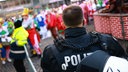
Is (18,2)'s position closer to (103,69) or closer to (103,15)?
(103,15)

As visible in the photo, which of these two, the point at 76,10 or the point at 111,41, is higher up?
the point at 76,10

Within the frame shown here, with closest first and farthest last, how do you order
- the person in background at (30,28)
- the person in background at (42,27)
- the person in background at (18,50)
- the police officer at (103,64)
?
the police officer at (103,64)
the person in background at (18,50)
the person in background at (30,28)
the person in background at (42,27)

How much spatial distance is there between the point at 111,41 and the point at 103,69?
770 mm

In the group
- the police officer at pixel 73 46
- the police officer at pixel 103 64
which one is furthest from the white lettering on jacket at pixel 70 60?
the police officer at pixel 103 64

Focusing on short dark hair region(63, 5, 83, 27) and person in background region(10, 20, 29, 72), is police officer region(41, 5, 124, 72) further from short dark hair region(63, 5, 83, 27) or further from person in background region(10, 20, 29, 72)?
person in background region(10, 20, 29, 72)

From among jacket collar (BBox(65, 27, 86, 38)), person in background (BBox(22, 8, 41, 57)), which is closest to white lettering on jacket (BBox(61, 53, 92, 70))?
jacket collar (BBox(65, 27, 86, 38))

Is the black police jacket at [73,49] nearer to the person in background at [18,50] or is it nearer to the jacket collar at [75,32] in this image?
the jacket collar at [75,32]

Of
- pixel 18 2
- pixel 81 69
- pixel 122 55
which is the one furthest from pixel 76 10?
pixel 18 2

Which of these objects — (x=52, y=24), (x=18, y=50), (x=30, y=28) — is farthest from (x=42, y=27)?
(x=18, y=50)

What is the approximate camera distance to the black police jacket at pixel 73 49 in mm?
2785

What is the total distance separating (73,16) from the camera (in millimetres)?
2752

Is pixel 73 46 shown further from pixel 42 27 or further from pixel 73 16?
pixel 42 27

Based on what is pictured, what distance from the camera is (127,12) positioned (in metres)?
10.5

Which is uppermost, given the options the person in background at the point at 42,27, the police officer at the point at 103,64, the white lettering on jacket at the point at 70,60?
the police officer at the point at 103,64
